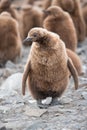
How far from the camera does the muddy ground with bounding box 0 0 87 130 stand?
5590 millimetres

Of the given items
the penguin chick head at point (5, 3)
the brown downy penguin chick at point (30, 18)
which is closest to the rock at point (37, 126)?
the penguin chick head at point (5, 3)

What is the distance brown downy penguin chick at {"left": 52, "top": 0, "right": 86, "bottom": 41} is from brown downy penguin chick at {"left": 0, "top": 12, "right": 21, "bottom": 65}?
170 cm

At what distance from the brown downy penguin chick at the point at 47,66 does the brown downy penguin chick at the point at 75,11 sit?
470 centimetres

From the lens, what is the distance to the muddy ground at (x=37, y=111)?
18.3ft

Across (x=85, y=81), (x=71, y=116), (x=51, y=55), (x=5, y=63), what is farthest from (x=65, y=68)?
(x=5, y=63)

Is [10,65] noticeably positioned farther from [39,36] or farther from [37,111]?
[39,36]

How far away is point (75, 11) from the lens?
1116 centimetres

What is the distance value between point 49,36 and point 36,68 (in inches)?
15.3

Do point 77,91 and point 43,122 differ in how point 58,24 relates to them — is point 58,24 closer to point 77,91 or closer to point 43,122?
point 77,91

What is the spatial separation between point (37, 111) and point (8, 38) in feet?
11.2

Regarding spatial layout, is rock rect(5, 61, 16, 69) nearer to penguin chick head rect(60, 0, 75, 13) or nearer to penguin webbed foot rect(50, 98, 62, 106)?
penguin chick head rect(60, 0, 75, 13)

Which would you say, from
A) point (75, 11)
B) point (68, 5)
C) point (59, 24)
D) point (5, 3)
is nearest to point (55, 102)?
point (59, 24)

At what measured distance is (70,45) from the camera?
919cm

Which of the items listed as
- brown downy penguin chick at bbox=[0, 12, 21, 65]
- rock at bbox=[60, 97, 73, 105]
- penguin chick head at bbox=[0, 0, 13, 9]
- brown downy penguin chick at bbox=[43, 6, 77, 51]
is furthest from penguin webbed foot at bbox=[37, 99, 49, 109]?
penguin chick head at bbox=[0, 0, 13, 9]
